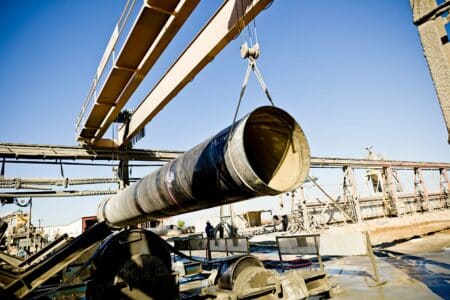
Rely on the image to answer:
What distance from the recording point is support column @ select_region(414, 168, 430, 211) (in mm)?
20203

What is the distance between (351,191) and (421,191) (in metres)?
9.67

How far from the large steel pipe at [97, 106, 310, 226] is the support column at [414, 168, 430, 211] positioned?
2244cm

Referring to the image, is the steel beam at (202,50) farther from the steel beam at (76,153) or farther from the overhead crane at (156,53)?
the steel beam at (76,153)

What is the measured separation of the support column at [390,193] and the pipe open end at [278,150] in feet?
59.2

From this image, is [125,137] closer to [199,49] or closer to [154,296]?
[199,49]

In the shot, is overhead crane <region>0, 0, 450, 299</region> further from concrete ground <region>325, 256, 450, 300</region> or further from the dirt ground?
the dirt ground

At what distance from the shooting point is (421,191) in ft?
68.1

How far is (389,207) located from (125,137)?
59.7 ft

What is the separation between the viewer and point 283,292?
4.35m

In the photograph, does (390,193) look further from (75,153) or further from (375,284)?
(75,153)

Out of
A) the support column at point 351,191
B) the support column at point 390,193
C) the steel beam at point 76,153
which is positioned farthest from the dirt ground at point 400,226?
the steel beam at point 76,153

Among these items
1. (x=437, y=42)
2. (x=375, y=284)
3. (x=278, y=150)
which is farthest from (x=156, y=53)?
(x=375, y=284)

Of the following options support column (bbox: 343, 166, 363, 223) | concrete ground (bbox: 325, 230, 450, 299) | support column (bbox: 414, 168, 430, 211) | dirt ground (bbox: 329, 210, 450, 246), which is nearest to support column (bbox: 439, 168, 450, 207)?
support column (bbox: 414, 168, 430, 211)

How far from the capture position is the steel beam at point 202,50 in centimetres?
398
